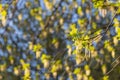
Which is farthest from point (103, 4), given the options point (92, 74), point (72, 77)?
Answer: point (92, 74)

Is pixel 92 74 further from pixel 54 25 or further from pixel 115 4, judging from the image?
pixel 115 4

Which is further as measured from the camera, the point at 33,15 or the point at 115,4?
the point at 33,15

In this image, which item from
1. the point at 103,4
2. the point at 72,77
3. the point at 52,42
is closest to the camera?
the point at 103,4

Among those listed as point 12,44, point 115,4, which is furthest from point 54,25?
point 115,4

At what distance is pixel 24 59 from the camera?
49.4 feet

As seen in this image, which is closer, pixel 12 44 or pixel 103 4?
pixel 103 4

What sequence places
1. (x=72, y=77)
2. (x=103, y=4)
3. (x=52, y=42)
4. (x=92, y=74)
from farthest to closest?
1. (x=52, y=42)
2. (x=92, y=74)
3. (x=72, y=77)
4. (x=103, y=4)

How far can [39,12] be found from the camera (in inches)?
602

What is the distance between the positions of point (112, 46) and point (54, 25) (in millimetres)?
3454

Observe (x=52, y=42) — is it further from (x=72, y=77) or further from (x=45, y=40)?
(x=72, y=77)

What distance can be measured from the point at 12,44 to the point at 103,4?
8.51 m

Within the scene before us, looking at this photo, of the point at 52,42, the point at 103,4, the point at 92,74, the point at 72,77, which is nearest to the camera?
the point at 103,4

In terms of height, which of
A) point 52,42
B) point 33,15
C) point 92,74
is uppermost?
point 33,15

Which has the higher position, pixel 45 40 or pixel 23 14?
pixel 23 14
